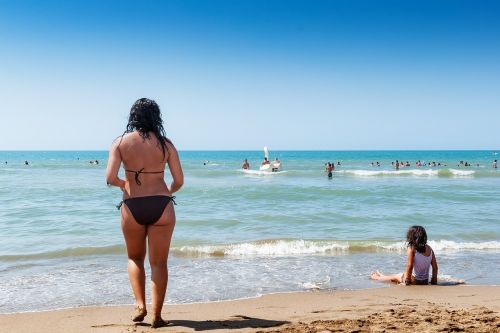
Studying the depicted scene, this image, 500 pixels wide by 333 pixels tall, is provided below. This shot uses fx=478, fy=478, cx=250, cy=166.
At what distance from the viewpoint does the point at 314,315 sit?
5113mm

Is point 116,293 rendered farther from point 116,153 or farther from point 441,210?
point 441,210

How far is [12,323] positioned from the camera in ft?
16.4

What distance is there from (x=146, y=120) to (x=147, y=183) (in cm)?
58

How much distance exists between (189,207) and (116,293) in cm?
1058

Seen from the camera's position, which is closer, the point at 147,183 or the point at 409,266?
the point at 147,183

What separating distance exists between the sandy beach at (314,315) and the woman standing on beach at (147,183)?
28.9 inches

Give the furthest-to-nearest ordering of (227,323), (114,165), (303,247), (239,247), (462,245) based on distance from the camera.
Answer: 1. (462,245)
2. (303,247)
3. (239,247)
4. (227,323)
5. (114,165)

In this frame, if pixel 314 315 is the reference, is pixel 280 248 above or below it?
below

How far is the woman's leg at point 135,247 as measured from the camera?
4.33 meters

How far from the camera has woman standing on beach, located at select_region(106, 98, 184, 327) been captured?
4285mm

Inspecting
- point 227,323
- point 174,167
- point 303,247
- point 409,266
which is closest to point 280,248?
point 303,247

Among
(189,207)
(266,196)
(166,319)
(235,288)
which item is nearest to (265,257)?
(235,288)

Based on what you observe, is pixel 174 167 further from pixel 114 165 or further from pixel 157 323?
pixel 157 323

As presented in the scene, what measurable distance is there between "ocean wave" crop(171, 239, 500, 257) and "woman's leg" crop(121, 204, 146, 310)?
4816 mm
